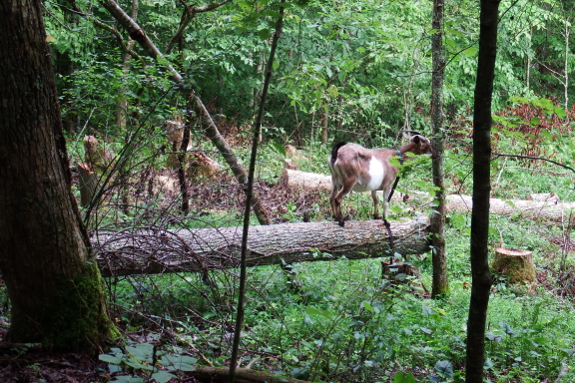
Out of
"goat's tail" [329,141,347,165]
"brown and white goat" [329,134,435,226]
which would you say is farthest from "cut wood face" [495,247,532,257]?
"goat's tail" [329,141,347,165]

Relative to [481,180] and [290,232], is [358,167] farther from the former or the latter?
[481,180]

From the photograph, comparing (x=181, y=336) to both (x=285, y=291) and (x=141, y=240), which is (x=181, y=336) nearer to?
(x=141, y=240)

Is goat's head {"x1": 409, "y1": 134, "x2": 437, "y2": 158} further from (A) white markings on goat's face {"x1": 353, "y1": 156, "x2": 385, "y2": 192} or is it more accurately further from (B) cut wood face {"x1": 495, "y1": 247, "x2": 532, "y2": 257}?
(B) cut wood face {"x1": 495, "y1": 247, "x2": 532, "y2": 257}

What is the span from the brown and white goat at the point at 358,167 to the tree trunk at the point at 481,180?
506 centimetres

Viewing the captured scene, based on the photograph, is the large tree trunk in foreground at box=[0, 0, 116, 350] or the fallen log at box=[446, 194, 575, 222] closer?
the large tree trunk in foreground at box=[0, 0, 116, 350]

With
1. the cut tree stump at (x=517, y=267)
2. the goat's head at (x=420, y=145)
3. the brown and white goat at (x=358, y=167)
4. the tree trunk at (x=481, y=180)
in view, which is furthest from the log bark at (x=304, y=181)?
the tree trunk at (x=481, y=180)

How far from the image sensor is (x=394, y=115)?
62.2 ft

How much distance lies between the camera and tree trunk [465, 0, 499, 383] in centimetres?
221

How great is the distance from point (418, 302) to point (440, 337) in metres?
1.03

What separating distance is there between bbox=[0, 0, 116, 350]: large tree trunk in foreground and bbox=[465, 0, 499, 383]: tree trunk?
249cm

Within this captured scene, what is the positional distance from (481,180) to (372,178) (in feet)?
18.5

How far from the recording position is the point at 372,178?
793cm

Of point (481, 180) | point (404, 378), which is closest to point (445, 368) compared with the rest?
point (404, 378)

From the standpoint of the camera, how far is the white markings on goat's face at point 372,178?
25.9 feet
